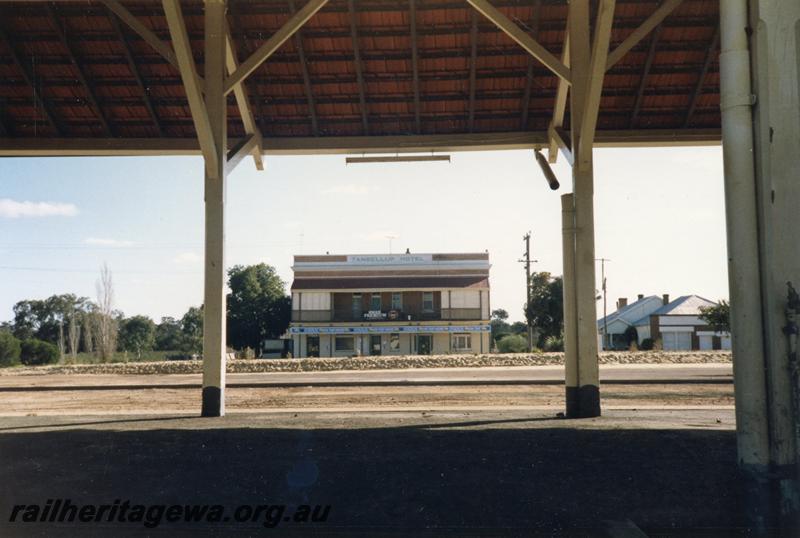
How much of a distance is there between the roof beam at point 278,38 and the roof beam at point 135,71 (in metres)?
3.30

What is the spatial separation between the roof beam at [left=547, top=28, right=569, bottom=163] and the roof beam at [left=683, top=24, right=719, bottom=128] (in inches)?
107

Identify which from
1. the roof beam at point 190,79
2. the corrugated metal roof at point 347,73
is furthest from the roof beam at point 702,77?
the roof beam at point 190,79

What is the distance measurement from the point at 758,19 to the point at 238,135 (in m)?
12.2

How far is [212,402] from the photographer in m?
11.3

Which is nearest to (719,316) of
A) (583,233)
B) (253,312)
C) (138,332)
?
(583,233)

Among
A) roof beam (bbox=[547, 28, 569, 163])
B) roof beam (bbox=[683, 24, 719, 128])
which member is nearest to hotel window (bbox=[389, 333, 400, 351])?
roof beam (bbox=[547, 28, 569, 163])

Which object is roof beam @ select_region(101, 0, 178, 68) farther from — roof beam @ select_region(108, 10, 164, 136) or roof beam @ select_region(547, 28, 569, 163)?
roof beam @ select_region(547, 28, 569, 163)

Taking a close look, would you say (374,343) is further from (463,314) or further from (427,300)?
(463,314)

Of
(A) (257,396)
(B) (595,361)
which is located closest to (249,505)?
(B) (595,361)

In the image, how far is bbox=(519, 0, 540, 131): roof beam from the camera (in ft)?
41.8

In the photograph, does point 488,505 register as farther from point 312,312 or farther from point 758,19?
point 312,312

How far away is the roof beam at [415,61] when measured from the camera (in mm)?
12928

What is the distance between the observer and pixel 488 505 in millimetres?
5305

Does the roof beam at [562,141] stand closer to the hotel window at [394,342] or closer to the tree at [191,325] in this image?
the hotel window at [394,342]
